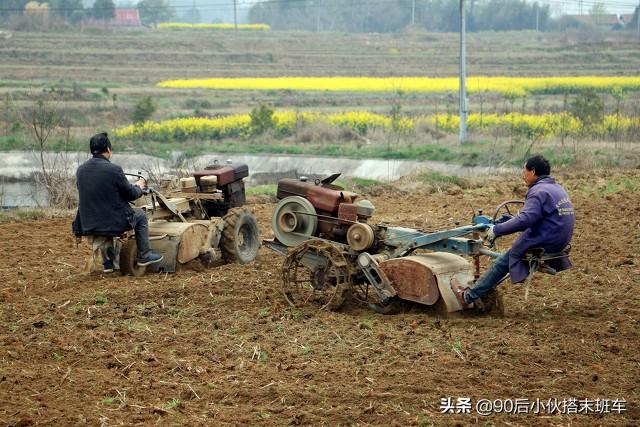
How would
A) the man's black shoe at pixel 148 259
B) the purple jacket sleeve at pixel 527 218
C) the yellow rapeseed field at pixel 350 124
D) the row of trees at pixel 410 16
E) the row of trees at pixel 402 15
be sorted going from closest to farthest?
the purple jacket sleeve at pixel 527 218 < the man's black shoe at pixel 148 259 < the yellow rapeseed field at pixel 350 124 < the row of trees at pixel 410 16 < the row of trees at pixel 402 15

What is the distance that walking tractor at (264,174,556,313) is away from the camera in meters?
9.14

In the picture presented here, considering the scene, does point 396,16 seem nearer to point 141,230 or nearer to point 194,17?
point 194,17

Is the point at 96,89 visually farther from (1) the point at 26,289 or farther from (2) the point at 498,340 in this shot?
(2) the point at 498,340

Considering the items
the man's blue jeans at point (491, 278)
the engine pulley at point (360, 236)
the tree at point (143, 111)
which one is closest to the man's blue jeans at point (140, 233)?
the engine pulley at point (360, 236)

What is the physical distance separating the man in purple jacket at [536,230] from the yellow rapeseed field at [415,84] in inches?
1630

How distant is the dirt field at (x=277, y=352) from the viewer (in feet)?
22.4

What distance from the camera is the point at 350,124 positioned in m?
37.2

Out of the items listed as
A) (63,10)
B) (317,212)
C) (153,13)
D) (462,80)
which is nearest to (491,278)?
(317,212)

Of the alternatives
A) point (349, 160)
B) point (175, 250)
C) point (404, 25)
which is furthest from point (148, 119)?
point (404, 25)

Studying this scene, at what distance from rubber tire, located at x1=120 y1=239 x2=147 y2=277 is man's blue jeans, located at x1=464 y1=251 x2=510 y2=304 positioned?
13.5 feet

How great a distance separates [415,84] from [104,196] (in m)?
47.2

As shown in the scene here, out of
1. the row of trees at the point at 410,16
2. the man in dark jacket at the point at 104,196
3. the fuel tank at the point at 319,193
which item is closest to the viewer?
the fuel tank at the point at 319,193

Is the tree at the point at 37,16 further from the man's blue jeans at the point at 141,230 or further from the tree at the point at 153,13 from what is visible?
the man's blue jeans at the point at 141,230

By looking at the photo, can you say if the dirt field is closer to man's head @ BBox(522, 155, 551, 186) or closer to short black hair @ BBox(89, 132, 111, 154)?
man's head @ BBox(522, 155, 551, 186)
